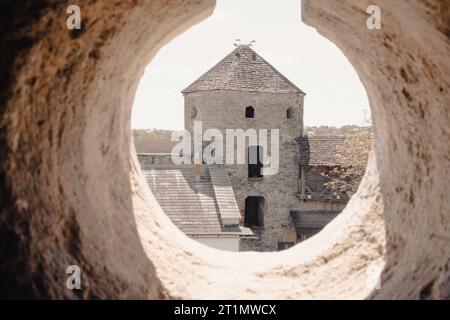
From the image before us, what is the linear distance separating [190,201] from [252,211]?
1088 cm

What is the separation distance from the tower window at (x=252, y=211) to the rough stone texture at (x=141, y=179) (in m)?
23.7

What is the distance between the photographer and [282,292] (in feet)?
10.9

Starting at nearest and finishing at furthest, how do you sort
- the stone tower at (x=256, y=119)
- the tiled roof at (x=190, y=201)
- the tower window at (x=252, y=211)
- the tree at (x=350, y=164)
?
the tiled roof at (x=190, y=201), the tree at (x=350, y=164), the stone tower at (x=256, y=119), the tower window at (x=252, y=211)

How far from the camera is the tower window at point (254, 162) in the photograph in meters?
28.0

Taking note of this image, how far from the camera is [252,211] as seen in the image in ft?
93.1

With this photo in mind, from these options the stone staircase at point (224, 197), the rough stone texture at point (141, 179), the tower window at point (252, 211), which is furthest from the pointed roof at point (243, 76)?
the rough stone texture at point (141, 179)

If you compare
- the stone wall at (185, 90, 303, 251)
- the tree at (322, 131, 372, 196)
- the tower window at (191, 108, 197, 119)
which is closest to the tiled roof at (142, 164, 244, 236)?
the tree at (322, 131, 372, 196)

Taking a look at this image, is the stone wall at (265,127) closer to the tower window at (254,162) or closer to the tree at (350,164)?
the tower window at (254,162)

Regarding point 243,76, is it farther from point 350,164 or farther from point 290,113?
point 350,164

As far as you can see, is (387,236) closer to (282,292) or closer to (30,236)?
(282,292)

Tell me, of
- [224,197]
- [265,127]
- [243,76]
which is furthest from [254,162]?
[224,197]

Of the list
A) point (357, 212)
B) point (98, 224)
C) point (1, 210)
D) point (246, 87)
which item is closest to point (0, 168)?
point (1, 210)

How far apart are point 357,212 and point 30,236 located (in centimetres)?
261

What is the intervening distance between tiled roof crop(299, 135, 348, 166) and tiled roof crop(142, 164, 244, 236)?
307 inches
